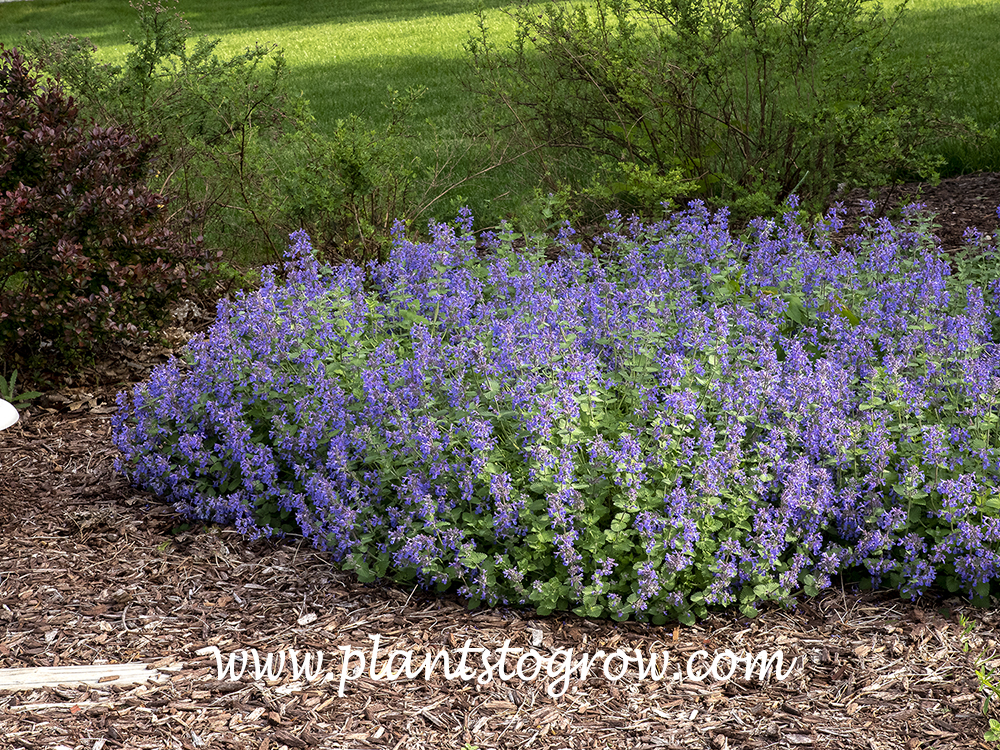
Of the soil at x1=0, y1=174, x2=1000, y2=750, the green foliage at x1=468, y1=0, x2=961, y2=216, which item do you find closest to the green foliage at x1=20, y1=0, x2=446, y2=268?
the green foliage at x1=468, y1=0, x2=961, y2=216

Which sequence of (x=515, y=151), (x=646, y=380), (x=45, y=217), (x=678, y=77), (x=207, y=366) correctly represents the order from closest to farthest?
(x=646, y=380), (x=207, y=366), (x=45, y=217), (x=678, y=77), (x=515, y=151)

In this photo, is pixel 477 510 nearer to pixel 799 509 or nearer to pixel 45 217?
pixel 799 509

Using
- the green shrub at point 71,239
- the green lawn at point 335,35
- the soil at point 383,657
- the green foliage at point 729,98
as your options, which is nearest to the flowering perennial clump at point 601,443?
the soil at point 383,657

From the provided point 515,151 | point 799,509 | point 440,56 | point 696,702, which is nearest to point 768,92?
point 515,151

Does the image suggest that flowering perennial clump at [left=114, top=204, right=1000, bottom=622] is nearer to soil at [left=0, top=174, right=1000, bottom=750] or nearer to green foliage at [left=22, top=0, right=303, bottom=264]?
soil at [left=0, top=174, right=1000, bottom=750]

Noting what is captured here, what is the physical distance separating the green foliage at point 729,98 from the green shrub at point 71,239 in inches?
104

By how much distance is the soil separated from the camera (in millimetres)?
2957

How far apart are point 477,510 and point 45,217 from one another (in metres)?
3.32

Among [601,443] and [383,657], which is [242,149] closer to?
[601,443]

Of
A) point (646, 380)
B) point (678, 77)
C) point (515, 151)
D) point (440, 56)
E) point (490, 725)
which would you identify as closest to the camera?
point (490, 725)

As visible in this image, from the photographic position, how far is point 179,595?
12.2 ft

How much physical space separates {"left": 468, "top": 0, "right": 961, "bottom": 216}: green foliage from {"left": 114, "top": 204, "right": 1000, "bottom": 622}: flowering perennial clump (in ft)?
6.86

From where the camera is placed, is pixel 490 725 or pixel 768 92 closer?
pixel 490 725

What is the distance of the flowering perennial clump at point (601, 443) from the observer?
3414 mm
